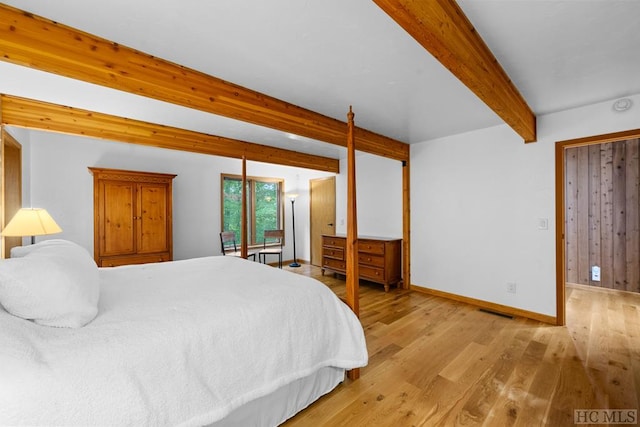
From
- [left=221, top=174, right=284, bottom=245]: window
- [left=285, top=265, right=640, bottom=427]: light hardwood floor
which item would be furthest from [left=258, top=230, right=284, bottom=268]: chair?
[left=285, top=265, right=640, bottom=427]: light hardwood floor

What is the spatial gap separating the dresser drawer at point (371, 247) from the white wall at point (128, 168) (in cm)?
193

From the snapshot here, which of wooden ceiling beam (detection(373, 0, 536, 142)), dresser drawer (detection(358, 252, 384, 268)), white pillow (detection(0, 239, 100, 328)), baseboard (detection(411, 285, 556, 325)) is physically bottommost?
baseboard (detection(411, 285, 556, 325))

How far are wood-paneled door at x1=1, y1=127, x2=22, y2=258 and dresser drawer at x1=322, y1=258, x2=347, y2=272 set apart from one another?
13.2 ft

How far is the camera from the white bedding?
908 millimetres

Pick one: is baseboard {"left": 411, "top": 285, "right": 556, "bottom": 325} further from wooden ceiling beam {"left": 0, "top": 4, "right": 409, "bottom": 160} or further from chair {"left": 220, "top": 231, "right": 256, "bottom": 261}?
chair {"left": 220, "top": 231, "right": 256, "bottom": 261}

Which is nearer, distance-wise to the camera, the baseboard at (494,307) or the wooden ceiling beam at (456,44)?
the wooden ceiling beam at (456,44)

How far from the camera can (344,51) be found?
1.78 m

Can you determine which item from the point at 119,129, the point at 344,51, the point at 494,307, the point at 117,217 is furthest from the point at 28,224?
the point at 494,307

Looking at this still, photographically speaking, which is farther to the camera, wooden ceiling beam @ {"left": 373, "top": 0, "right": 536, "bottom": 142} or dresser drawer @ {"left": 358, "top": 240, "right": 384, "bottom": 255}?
dresser drawer @ {"left": 358, "top": 240, "right": 384, "bottom": 255}

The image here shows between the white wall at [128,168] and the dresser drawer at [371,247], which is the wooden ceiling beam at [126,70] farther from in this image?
the white wall at [128,168]

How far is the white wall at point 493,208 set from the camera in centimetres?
302

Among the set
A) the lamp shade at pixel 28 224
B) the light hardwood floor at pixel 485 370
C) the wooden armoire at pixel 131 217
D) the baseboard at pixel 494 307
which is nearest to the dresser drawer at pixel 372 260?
the baseboard at pixel 494 307

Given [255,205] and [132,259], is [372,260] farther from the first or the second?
[132,259]

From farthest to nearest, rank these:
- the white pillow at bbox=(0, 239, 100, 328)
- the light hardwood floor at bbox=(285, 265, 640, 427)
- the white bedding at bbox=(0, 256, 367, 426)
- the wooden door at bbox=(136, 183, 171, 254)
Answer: the wooden door at bbox=(136, 183, 171, 254)
the light hardwood floor at bbox=(285, 265, 640, 427)
the white pillow at bbox=(0, 239, 100, 328)
the white bedding at bbox=(0, 256, 367, 426)
